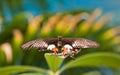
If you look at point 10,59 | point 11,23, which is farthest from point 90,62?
point 11,23

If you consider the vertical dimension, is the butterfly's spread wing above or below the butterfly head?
above

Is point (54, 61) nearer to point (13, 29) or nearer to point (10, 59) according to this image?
point (10, 59)

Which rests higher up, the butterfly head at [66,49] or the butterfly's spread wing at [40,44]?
the butterfly's spread wing at [40,44]

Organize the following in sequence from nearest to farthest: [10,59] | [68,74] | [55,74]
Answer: [55,74] → [10,59] → [68,74]

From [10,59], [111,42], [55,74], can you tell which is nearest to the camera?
[55,74]
